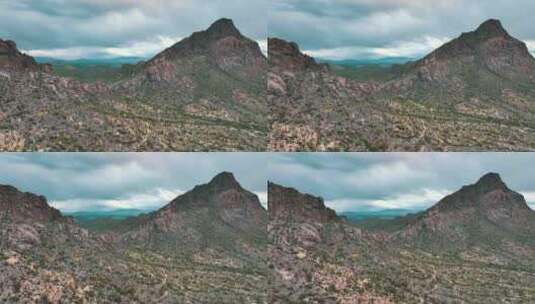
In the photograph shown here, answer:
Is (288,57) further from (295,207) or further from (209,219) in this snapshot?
(209,219)

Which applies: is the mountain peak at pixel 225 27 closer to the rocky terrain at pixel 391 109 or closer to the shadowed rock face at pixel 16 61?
the rocky terrain at pixel 391 109

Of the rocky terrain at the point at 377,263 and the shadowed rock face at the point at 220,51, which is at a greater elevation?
the shadowed rock face at the point at 220,51

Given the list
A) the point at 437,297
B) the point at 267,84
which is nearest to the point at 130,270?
the point at 267,84

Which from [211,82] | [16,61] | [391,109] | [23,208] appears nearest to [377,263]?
[391,109]

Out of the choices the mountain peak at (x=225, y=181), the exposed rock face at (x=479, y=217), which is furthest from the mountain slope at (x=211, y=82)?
the exposed rock face at (x=479, y=217)

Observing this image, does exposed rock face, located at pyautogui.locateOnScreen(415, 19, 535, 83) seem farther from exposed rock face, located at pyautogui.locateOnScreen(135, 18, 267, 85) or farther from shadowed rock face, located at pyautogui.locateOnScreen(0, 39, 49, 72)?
shadowed rock face, located at pyautogui.locateOnScreen(0, 39, 49, 72)

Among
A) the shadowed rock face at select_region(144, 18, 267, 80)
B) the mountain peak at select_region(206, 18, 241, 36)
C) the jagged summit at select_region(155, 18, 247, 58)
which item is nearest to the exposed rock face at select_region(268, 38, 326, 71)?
the shadowed rock face at select_region(144, 18, 267, 80)
